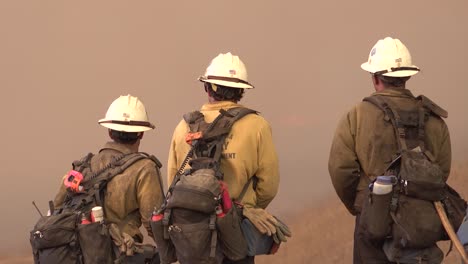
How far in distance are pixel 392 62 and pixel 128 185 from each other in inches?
68.0

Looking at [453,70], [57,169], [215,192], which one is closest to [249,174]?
[215,192]

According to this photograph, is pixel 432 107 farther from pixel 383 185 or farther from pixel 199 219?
pixel 199 219

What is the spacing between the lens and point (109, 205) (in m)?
4.13

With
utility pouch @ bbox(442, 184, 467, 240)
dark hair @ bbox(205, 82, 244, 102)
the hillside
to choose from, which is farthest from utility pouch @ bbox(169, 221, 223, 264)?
the hillside

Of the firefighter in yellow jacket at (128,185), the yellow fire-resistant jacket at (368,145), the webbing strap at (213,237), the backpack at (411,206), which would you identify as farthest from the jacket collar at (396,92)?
the firefighter in yellow jacket at (128,185)

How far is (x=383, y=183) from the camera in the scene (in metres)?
3.82

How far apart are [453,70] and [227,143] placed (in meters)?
9.62

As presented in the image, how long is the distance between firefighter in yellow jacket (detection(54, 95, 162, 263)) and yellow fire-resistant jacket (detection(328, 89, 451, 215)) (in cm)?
112

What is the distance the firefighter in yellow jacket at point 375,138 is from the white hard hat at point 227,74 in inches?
26.4

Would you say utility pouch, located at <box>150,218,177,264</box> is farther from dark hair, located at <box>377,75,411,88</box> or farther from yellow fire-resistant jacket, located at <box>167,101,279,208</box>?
dark hair, located at <box>377,75,411,88</box>

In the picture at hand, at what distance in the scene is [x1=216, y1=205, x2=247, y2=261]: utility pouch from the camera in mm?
3684

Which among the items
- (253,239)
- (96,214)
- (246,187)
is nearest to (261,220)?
(253,239)

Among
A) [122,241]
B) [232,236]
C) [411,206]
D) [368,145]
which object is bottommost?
[122,241]

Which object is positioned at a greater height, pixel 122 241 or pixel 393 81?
pixel 393 81
